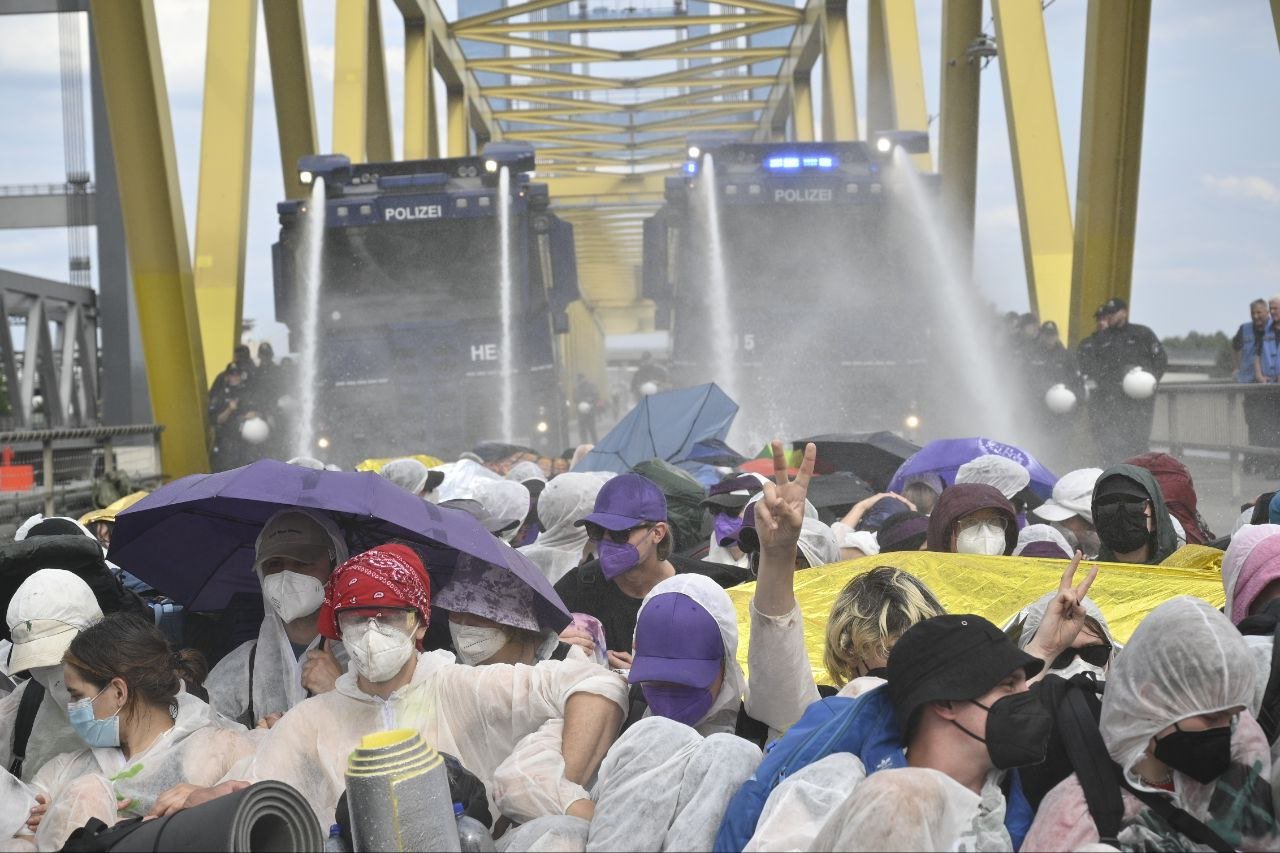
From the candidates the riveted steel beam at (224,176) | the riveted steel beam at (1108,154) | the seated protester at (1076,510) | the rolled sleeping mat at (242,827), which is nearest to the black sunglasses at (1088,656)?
the rolled sleeping mat at (242,827)

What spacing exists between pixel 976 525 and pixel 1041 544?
0.77ft

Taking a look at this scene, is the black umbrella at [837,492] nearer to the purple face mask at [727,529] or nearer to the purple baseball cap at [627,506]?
the purple face mask at [727,529]

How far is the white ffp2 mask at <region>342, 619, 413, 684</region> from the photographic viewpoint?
350 cm

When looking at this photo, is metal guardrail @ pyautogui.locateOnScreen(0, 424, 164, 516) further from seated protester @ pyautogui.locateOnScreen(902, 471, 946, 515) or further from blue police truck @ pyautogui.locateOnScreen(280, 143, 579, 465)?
seated protester @ pyautogui.locateOnScreen(902, 471, 946, 515)

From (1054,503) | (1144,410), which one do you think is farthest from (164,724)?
(1144,410)

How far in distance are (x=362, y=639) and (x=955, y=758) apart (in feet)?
4.69

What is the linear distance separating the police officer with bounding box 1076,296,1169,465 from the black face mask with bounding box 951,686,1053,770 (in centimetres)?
980

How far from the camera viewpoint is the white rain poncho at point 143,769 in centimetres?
340

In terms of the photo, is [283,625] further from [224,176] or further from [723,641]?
[224,176]

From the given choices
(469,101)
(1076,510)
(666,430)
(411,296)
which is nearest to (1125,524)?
(1076,510)

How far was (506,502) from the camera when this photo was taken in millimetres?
7000

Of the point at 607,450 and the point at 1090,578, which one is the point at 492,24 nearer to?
the point at 607,450

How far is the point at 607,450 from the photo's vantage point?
1010 centimetres

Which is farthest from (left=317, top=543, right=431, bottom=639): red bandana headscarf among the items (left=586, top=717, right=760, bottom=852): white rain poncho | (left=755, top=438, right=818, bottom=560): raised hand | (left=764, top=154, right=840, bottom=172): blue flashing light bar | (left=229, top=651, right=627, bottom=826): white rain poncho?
(left=764, top=154, right=840, bottom=172): blue flashing light bar
